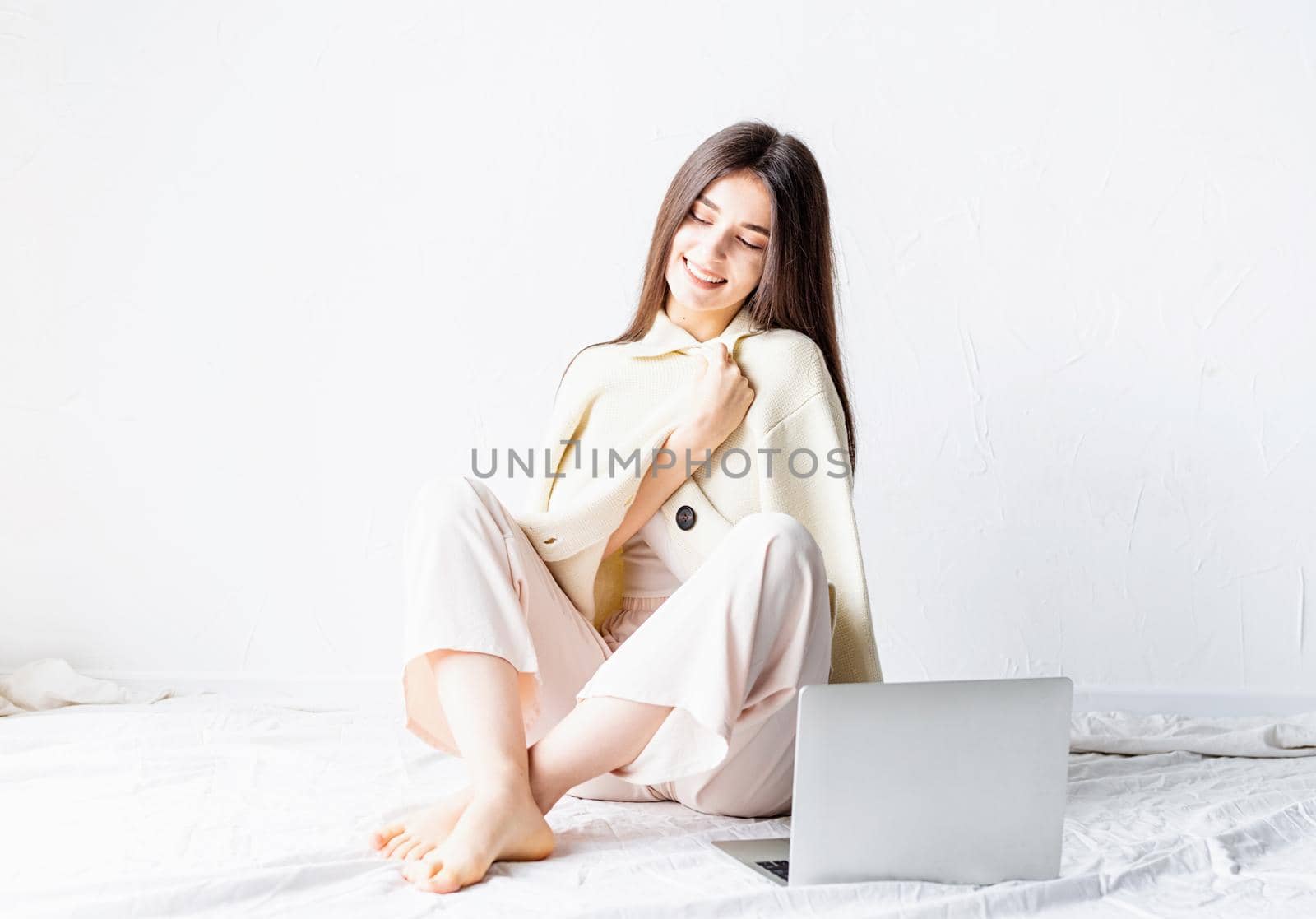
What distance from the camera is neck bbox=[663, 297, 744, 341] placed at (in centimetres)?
132

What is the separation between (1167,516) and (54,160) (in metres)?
1.70

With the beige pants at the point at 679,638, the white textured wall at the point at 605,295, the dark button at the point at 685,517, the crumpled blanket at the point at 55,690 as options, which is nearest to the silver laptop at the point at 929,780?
the beige pants at the point at 679,638

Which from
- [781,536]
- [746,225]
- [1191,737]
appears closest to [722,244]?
[746,225]

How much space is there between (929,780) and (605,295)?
3.48 ft

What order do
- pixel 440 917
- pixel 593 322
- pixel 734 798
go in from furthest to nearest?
pixel 593 322 → pixel 734 798 → pixel 440 917

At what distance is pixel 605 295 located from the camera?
5.94 ft

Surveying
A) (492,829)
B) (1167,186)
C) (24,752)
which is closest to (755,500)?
(492,829)

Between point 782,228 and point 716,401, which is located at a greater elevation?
point 782,228

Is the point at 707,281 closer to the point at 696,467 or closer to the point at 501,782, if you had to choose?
the point at 696,467

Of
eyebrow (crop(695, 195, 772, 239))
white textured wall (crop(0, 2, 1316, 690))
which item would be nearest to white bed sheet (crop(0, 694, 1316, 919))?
white textured wall (crop(0, 2, 1316, 690))

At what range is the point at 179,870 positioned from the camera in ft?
3.02

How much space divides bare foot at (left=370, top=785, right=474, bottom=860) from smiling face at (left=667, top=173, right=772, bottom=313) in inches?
22.0

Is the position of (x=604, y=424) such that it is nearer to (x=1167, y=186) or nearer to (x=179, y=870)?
(x=179, y=870)

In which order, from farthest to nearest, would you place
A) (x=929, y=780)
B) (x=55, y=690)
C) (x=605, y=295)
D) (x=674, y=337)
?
(x=605, y=295), (x=55, y=690), (x=674, y=337), (x=929, y=780)
